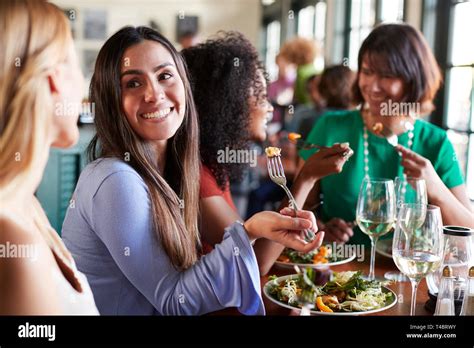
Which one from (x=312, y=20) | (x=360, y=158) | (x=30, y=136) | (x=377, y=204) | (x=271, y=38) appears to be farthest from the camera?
(x=312, y=20)

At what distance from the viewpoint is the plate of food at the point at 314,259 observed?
126 centimetres

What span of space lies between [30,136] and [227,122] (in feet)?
1.46

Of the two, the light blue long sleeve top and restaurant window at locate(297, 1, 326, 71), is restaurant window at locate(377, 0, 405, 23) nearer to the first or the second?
restaurant window at locate(297, 1, 326, 71)

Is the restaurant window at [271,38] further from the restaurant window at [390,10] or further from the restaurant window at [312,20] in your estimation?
the restaurant window at [390,10]

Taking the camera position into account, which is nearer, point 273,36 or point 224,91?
point 224,91

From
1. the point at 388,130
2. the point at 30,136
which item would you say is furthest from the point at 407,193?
the point at 30,136

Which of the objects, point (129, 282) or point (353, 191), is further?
point (353, 191)

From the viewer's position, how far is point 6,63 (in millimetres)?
897

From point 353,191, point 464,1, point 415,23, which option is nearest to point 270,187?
point 353,191

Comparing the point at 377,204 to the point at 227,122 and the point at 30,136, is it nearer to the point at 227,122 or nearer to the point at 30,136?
the point at 227,122

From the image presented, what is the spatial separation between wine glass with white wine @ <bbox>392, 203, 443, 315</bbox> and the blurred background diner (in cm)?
32

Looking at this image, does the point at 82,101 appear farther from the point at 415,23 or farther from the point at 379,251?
the point at 415,23

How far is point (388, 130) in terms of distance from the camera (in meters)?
1.44

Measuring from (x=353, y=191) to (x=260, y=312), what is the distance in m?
0.50
